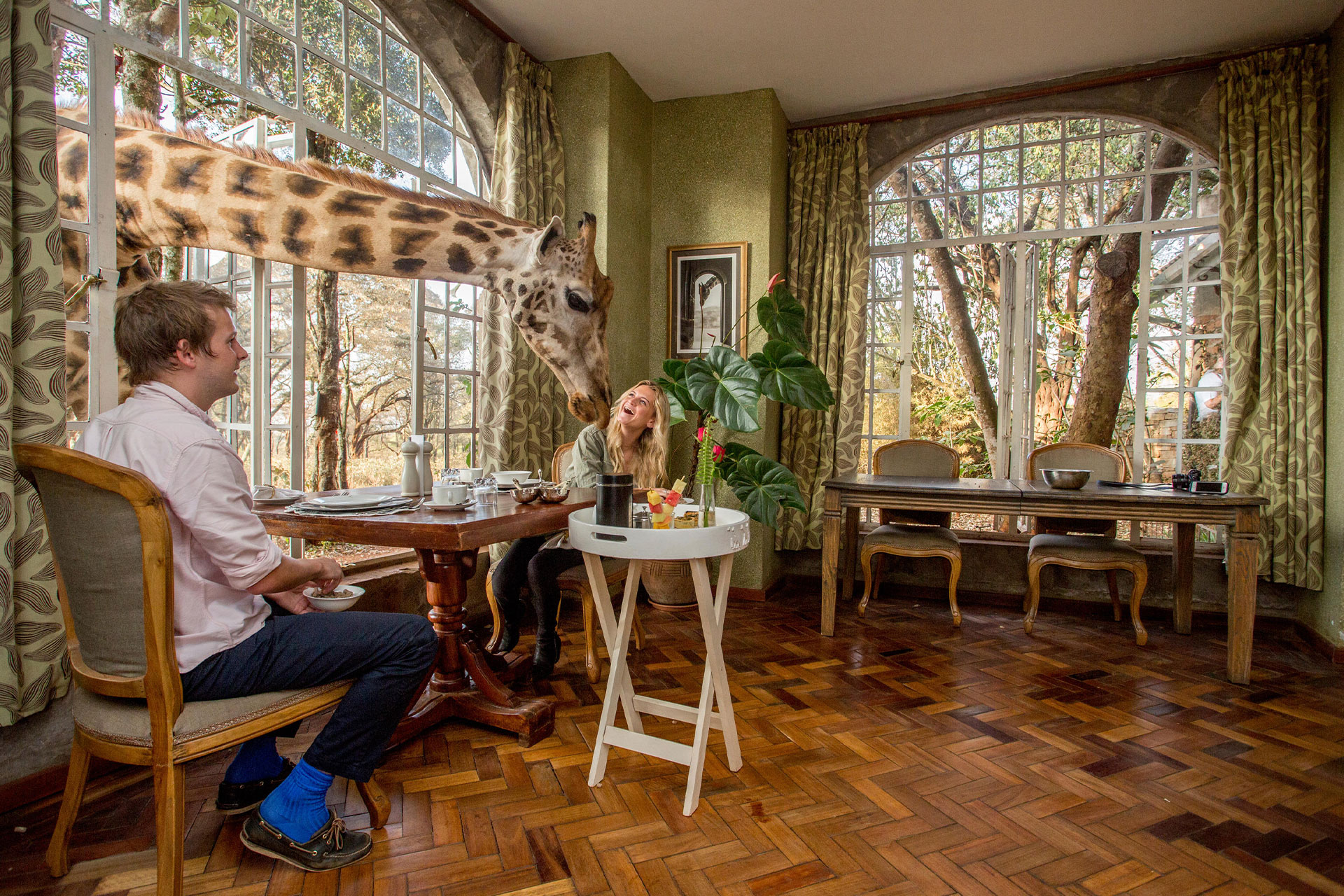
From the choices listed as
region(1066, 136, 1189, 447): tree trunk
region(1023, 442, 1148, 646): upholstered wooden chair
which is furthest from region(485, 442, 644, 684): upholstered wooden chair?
region(1066, 136, 1189, 447): tree trunk

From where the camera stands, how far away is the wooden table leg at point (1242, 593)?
2.81 meters

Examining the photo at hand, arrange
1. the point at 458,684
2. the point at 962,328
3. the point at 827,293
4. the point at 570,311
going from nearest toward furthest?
the point at 458,684 < the point at 570,311 < the point at 827,293 < the point at 962,328

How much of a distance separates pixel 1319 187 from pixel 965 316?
9.81 feet

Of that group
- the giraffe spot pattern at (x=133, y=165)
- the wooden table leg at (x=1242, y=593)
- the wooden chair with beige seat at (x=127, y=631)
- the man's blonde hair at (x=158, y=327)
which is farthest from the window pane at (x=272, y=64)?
the wooden table leg at (x=1242, y=593)

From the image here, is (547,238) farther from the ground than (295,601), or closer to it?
farther from the ground

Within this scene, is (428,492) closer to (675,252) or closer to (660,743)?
(660,743)

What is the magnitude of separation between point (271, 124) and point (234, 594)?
77.9 inches

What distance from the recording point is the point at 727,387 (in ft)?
11.0

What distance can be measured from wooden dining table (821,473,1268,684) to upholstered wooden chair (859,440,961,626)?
0.75 ft

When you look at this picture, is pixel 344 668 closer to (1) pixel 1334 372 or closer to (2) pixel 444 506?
(2) pixel 444 506

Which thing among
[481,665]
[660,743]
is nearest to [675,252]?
[481,665]

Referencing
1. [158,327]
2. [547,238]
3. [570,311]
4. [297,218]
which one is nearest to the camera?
[158,327]

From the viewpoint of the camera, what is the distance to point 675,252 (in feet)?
14.1

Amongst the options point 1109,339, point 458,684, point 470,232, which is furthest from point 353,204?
point 1109,339
